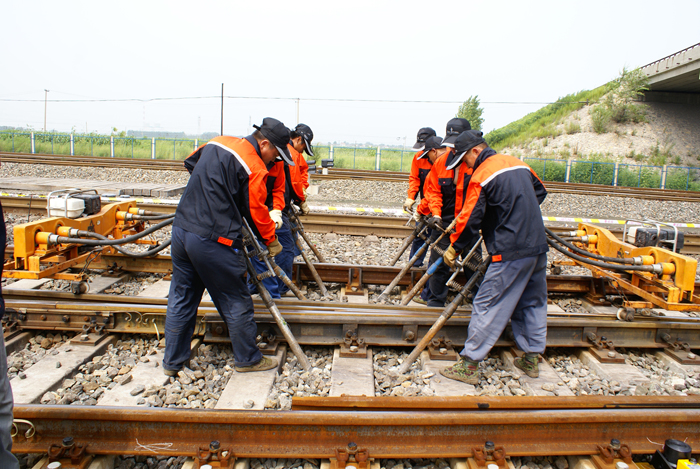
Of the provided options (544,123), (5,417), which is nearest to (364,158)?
(544,123)

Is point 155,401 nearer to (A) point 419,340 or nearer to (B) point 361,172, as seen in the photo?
(A) point 419,340

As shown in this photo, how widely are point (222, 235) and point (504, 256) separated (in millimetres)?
2281

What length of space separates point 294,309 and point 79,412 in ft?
7.13

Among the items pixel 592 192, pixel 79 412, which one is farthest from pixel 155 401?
pixel 592 192

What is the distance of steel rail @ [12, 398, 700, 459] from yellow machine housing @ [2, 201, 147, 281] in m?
2.01

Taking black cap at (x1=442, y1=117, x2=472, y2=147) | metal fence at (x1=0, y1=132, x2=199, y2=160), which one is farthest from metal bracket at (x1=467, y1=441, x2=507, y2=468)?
metal fence at (x1=0, y1=132, x2=199, y2=160)

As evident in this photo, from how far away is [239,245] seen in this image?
3.77m

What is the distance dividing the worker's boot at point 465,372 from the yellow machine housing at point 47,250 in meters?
3.71

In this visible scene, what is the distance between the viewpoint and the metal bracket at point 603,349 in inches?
167

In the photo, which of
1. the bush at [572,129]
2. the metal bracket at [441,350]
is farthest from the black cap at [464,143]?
the bush at [572,129]

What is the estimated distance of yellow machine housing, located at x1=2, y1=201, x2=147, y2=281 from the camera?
14.1 feet

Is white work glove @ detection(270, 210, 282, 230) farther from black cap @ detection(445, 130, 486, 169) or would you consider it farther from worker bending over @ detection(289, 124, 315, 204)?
black cap @ detection(445, 130, 486, 169)

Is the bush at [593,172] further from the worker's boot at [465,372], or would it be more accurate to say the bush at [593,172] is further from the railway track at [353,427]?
the railway track at [353,427]

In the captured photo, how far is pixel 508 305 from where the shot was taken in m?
3.90
